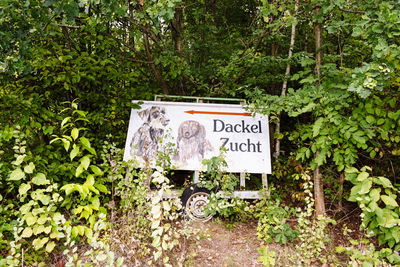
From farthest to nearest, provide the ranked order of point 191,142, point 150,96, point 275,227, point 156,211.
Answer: point 150,96
point 191,142
point 275,227
point 156,211

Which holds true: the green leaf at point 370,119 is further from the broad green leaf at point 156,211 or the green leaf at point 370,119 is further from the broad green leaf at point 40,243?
the broad green leaf at point 40,243

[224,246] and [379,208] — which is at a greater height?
[379,208]

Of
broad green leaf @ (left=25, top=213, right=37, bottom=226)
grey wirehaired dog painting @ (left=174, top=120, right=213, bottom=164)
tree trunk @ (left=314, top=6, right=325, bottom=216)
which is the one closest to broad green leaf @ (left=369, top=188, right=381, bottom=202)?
tree trunk @ (left=314, top=6, right=325, bottom=216)

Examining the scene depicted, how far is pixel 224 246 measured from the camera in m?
3.05

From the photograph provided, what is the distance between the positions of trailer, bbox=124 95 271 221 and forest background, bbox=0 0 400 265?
312 millimetres

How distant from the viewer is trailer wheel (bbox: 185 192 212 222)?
3.41 metres

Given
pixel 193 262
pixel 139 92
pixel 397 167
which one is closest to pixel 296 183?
pixel 397 167

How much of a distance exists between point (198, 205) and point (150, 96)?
2.10 meters

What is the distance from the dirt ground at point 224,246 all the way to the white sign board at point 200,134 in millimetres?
874

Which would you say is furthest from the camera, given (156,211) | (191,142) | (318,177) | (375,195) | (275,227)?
(191,142)

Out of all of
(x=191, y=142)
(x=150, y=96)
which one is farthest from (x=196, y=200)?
(x=150, y=96)

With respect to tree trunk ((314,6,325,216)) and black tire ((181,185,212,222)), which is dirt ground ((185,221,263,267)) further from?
tree trunk ((314,6,325,216))

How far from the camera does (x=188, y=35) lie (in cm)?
567

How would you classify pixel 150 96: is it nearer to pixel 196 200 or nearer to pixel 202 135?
pixel 202 135
